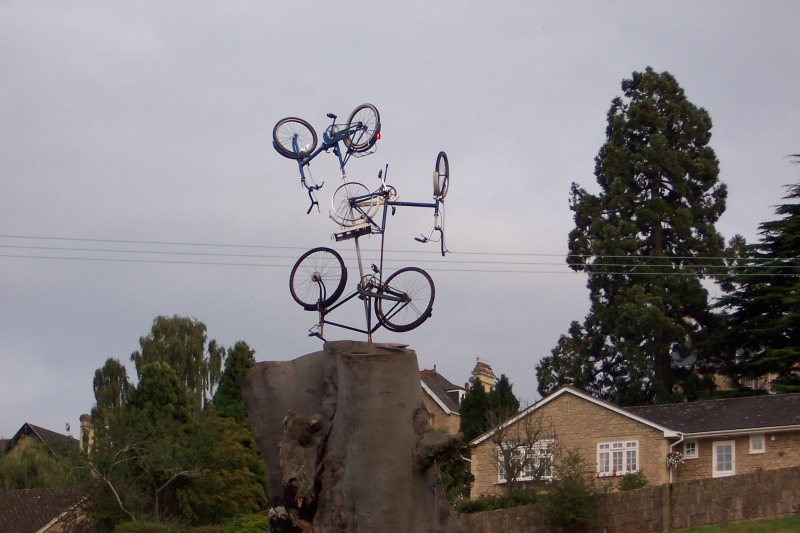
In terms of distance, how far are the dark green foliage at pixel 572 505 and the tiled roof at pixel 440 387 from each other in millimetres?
20884

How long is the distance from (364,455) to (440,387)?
4688cm

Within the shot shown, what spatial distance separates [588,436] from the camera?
3338 cm

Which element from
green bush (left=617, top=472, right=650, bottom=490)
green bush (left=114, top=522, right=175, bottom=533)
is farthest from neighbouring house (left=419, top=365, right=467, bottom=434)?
green bush (left=114, top=522, right=175, bottom=533)

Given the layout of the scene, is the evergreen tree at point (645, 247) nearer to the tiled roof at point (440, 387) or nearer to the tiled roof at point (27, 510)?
the tiled roof at point (440, 387)

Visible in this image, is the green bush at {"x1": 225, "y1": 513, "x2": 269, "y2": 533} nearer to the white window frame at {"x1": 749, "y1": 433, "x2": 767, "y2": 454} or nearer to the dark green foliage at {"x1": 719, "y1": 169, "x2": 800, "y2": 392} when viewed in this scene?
the white window frame at {"x1": 749, "y1": 433, "x2": 767, "y2": 454}

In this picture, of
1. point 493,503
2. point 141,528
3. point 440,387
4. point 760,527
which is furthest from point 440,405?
point 760,527

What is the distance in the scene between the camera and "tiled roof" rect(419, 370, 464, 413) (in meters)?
50.7

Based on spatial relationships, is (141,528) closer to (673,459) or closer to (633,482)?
(633,482)

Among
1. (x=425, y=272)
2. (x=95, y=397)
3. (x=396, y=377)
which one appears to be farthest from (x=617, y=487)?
(x=95, y=397)

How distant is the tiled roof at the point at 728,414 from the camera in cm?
3181

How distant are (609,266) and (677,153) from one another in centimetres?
650

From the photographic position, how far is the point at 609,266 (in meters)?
44.1

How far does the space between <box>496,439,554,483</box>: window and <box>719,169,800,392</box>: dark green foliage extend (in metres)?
13.8

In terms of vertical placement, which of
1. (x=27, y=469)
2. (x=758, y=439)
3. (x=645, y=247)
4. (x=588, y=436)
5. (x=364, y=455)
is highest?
(x=645, y=247)
